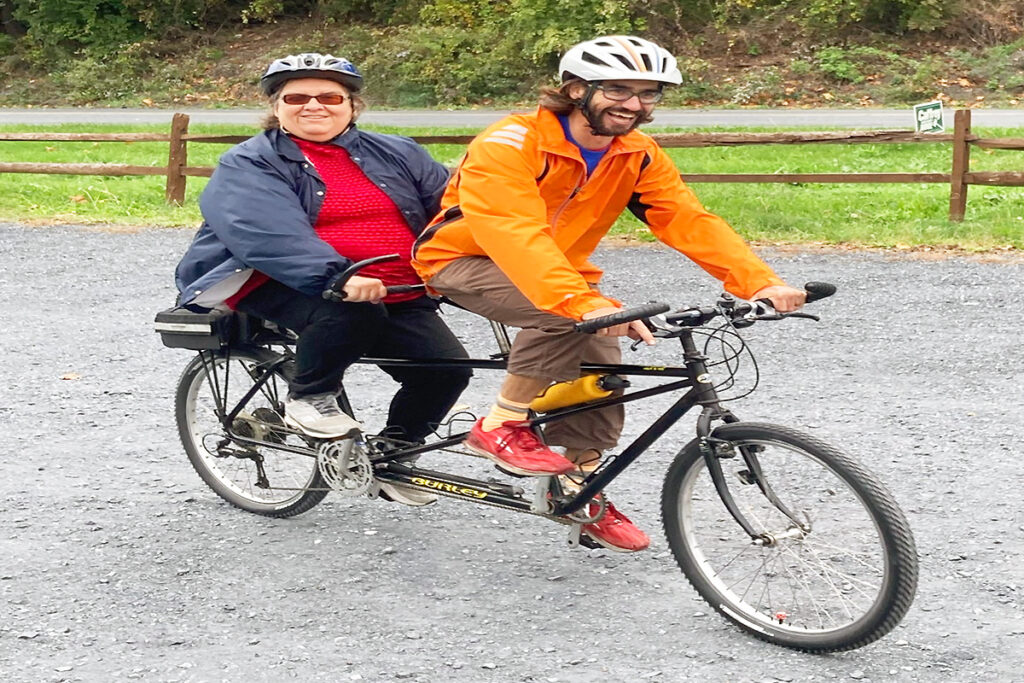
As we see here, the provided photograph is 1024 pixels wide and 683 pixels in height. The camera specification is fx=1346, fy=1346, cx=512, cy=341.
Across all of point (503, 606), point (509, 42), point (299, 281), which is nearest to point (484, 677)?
point (503, 606)

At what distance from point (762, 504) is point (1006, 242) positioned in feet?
24.5

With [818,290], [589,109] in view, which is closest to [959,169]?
[818,290]

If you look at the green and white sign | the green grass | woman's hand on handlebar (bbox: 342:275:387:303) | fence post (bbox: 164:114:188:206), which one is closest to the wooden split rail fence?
fence post (bbox: 164:114:188:206)

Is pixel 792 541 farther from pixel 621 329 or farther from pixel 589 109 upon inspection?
pixel 589 109

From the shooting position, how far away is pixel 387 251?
14.5 ft

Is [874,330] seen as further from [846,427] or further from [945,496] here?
[945,496]

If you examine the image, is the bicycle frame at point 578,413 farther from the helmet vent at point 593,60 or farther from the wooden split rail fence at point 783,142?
the wooden split rail fence at point 783,142

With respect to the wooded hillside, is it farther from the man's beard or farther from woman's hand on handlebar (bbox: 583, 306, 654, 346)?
woman's hand on handlebar (bbox: 583, 306, 654, 346)

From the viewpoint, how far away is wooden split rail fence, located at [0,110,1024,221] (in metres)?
11.4

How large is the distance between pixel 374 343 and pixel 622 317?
1.25 meters

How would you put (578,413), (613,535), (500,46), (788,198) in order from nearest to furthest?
(578,413) < (613,535) < (788,198) < (500,46)

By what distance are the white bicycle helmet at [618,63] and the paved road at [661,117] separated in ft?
43.6

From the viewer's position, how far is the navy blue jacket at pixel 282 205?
4.09 m

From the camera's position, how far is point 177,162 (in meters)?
13.7
